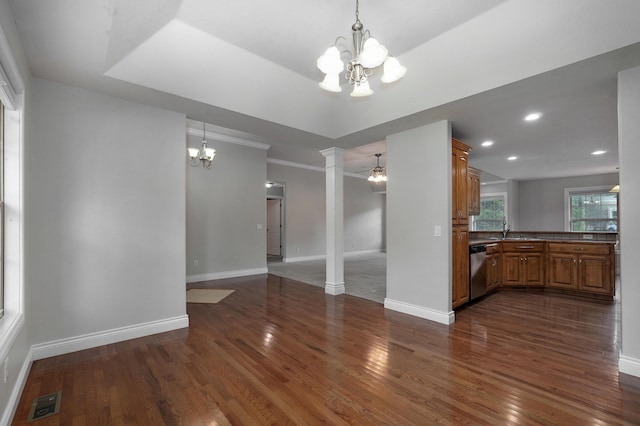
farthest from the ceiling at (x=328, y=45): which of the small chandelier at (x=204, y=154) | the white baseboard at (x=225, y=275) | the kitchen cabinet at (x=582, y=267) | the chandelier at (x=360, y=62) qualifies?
the white baseboard at (x=225, y=275)

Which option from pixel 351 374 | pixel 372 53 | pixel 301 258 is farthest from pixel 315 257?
pixel 372 53

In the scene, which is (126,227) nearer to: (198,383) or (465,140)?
(198,383)

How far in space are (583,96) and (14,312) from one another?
5.47 metres

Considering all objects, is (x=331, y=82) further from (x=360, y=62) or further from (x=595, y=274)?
(x=595, y=274)

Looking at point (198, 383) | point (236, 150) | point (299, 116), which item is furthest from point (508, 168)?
point (198, 383)

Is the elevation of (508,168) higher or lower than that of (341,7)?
lower

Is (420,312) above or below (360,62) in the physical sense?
below

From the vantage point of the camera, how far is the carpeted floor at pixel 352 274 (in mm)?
5150

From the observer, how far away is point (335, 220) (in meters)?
5.04

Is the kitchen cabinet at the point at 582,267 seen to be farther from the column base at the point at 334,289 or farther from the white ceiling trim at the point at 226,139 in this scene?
the white ceiling trim at the point at 226,139

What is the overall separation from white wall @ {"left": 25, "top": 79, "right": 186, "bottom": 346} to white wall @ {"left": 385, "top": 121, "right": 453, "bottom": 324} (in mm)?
2791

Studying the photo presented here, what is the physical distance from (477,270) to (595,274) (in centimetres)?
198

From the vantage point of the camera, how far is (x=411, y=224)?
3932 millimetres

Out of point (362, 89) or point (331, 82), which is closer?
point (331, 82)
